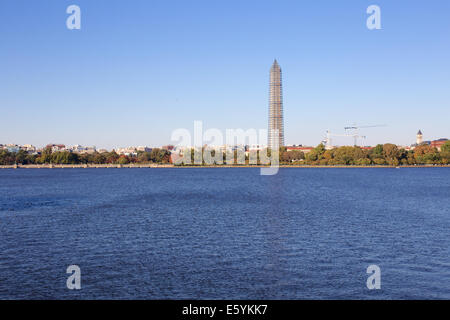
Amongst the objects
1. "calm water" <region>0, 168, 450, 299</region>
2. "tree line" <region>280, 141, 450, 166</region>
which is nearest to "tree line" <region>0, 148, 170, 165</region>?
"tree line" <region>280, 141, 450, 166</region>

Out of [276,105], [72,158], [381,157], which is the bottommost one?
[381,157]

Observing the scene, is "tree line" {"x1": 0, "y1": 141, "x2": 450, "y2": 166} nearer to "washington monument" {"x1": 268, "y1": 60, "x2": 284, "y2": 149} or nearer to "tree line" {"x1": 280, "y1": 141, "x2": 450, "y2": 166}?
"tree line" {"x1": 280, "y1": 141, "x2": 450, "y2": 166}

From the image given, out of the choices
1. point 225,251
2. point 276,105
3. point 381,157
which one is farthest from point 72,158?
point 225,251

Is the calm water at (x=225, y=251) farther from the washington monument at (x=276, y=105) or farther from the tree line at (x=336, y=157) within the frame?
the washington monument at (x=276, y=105)

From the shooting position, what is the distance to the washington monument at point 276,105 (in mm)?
142250

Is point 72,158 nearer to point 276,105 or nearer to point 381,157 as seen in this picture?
point 276,105

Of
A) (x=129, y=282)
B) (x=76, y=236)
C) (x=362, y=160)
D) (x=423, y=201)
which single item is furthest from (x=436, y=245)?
(x=362, y=160)

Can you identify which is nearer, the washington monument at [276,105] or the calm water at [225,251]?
the calm water at [225,251]

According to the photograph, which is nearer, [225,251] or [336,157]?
[225,251]

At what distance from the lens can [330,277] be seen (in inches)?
524

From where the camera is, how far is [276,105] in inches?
5600

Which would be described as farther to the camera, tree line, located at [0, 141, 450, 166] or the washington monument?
the washington monument

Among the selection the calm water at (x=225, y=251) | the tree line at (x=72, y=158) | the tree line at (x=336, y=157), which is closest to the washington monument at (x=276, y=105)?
the tree line at (x=336, y=157)

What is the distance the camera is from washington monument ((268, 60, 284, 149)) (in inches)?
5600
